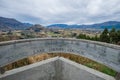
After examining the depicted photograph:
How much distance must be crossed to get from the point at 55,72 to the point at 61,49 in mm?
4607

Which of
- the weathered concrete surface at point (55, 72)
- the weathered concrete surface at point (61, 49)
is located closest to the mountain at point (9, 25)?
the weathered concrete surface at point (61, 49)

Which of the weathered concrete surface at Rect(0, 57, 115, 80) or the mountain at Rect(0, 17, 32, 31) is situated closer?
the weathered concrete surface at Rect(0, 57, 115, 80)

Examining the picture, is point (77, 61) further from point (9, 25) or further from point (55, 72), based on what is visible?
point (9, 25)

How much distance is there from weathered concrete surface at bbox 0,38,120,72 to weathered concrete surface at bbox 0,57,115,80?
10.4 ft

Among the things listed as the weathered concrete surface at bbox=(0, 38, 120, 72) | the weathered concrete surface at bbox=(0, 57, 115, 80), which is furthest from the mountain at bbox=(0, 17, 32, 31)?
the weathered concrete surface at bbox=(0, 57, 115, 80)

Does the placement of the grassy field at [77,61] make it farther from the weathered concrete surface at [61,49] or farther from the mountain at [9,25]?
the mountain at [9,25]

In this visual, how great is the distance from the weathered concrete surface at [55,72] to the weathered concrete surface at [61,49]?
3.17 meters

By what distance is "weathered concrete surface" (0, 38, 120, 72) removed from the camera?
175 inches

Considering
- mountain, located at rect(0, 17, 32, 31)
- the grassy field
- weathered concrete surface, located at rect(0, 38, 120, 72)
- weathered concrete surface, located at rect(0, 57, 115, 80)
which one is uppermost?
mountain, located at rect(0, 17, 32, 31)

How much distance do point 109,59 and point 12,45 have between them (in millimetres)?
4255

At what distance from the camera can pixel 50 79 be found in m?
1.71

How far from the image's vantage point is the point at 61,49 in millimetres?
6359

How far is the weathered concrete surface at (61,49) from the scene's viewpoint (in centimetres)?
443

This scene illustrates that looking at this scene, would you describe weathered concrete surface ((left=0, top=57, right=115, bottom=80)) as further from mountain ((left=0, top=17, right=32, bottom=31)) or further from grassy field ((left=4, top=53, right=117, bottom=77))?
mountain ((left=0, top=17, right=32, bottom=31))
